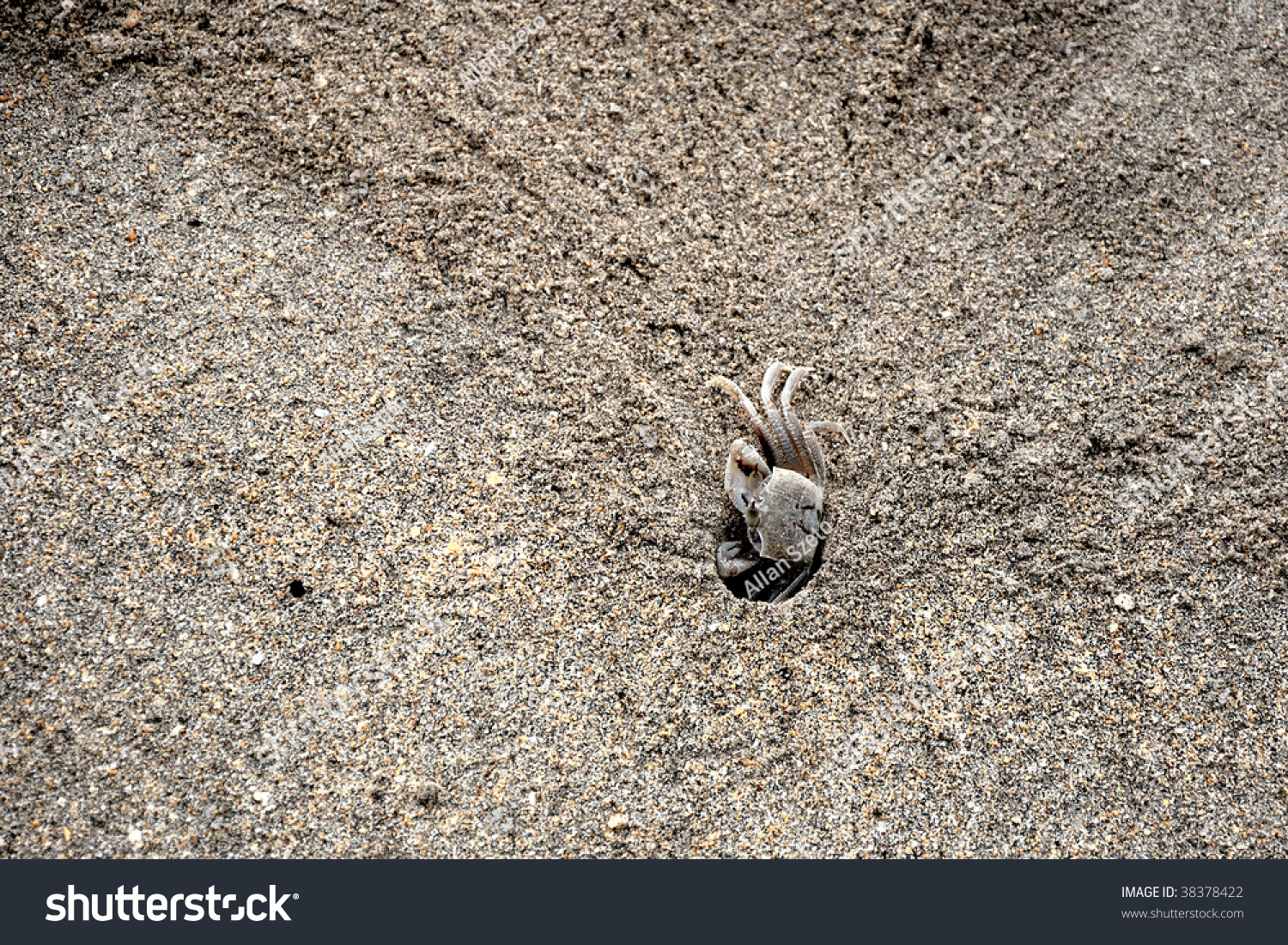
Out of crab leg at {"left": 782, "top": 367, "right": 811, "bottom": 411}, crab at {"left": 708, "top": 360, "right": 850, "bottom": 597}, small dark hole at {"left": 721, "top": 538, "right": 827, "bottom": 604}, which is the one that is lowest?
small dark hole at {"left": 721, "top": 538, "right": 827, "bottom": 604}

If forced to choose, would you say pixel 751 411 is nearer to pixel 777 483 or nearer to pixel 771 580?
pixel 777 483

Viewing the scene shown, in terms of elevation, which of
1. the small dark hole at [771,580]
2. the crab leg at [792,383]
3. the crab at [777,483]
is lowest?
the small dark hole at [771,580]

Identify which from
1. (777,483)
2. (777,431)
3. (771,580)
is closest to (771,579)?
(771,580)

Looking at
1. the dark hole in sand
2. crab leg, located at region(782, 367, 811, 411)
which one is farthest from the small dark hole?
crab leg, located at region(782, 367, 811, 411)

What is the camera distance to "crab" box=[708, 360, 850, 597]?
1.77 metres

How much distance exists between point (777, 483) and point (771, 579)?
22cm

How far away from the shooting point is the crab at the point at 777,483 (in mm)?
1767

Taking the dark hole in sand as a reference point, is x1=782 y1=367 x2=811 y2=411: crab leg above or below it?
above

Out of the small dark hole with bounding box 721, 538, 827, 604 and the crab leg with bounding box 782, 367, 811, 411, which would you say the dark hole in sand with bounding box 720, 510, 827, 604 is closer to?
the small dark hole with bounding box 721, 538, 827, 604

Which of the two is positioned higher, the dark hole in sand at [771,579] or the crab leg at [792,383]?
the crab leg at [792,383]

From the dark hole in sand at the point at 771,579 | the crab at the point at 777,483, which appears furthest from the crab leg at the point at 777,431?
the dark hole in sand at the point at 771,579

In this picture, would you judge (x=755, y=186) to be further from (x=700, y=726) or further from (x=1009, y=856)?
(x=1009, y=856)

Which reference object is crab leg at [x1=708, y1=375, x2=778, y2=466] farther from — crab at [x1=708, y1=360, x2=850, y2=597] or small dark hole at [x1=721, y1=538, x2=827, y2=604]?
small dark hole at [x1=721, y1=538, x2=827, y2=604]

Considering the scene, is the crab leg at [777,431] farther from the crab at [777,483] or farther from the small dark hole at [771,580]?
the small dark hole at [771,580]
